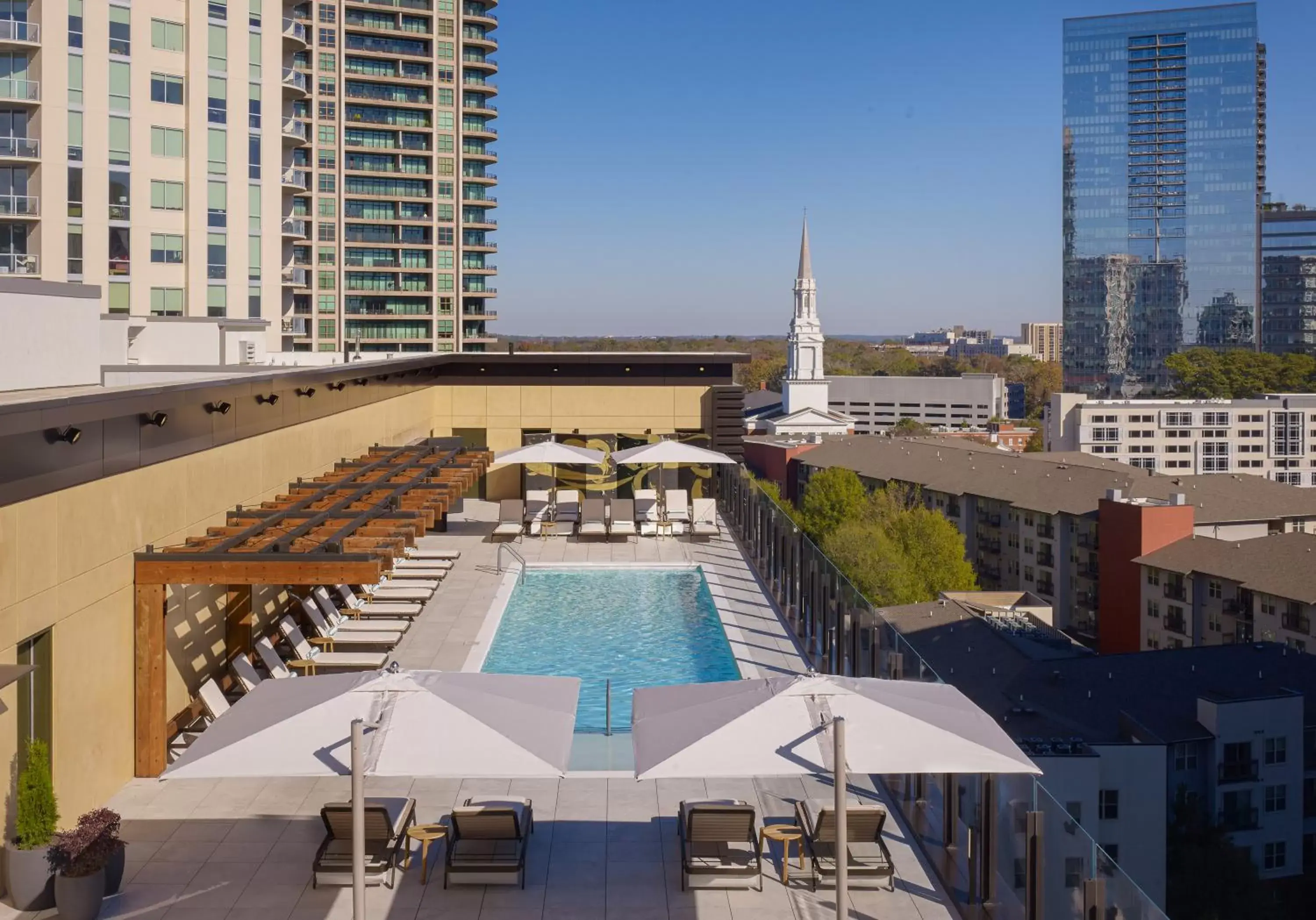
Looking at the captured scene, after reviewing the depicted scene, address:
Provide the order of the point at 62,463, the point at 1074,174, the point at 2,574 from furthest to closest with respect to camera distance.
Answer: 1. the point at 1074,174
2. the point at 62,463
3. the point at 2,574

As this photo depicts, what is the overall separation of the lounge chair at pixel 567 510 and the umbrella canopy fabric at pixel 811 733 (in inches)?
607

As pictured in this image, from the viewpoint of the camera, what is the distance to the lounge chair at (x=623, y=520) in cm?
2189

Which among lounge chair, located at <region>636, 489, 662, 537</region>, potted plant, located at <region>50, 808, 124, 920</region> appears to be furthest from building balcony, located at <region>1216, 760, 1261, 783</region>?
potted plant, located at <region>50, 808, 124, 920</region>

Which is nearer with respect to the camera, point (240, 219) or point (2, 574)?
point (2, 574)

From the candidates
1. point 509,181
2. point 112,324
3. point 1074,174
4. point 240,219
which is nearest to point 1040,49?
point 1074,174

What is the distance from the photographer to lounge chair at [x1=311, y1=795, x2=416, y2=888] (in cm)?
741

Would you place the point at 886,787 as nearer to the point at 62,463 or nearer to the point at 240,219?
the point at 62,463

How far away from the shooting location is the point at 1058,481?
217 ft

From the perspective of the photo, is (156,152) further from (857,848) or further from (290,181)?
(857,848)

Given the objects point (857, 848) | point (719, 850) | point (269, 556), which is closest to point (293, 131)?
point (269, 556)

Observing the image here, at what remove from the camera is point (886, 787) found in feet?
30.6

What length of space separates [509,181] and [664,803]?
3060 inches

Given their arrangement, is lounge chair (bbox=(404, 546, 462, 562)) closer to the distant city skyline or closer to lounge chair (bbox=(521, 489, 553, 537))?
lounge chair (bbox=(521, 489, 553, 537))

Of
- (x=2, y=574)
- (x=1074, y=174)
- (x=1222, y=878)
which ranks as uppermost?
(x=1074, y=174)
